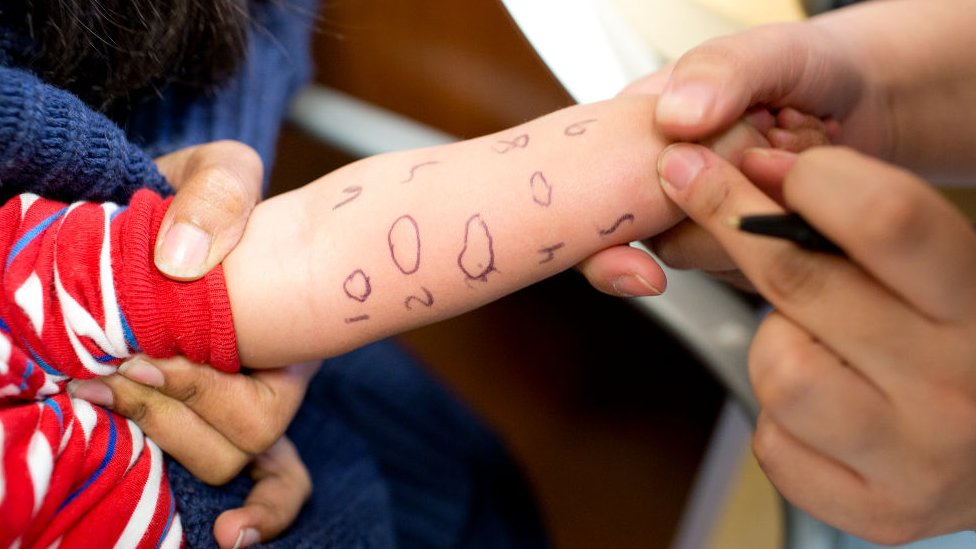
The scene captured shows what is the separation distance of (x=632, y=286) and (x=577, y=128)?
125mm

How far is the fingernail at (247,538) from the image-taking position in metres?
0.55

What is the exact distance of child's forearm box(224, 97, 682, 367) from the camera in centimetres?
53

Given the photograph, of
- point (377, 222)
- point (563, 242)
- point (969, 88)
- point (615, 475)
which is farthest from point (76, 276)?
point (615, 475)

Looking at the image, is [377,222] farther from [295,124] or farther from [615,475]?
[615,475]

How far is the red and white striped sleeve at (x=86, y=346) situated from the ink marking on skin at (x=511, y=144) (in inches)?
8.7

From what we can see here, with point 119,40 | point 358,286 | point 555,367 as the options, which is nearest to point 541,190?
point 358,286

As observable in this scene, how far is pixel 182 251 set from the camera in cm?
50

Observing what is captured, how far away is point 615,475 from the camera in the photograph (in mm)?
1214

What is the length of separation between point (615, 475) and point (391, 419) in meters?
0.55

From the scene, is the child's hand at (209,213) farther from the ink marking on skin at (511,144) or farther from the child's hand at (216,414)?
the ink marking on skin at (511,144)

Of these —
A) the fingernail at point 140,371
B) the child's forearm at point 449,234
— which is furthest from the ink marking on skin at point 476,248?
the fingernail at point 140,371

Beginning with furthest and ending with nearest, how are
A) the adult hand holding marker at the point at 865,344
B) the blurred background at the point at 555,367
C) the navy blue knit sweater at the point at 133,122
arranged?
the blurred background at the point at 555,367
the navy blue knit sweater at the point at 133,122
the adult hand holding marker at the point at 865,344

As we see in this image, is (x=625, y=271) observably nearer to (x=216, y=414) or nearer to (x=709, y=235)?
(x=709, y=235)

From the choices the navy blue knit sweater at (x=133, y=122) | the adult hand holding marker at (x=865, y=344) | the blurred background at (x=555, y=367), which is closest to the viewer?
the adult hand holding marker at (x=865, y=344)
